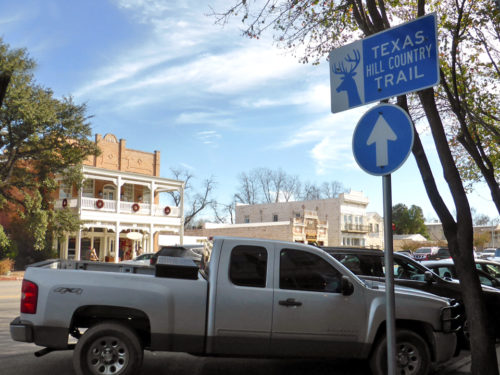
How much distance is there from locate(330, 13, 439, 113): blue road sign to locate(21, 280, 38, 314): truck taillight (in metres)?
3.94

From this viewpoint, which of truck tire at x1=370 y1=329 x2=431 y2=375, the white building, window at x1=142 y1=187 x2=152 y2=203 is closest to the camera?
truck tire at x1=370 y1=329 x2=431 y2=375

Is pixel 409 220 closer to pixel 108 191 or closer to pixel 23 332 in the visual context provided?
pixel 108 191

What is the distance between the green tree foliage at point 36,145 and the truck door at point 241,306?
26960mm

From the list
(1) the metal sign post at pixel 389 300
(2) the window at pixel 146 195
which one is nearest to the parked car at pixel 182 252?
(1) the metal sign post at pixel 389 300

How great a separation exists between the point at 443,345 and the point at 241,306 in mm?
2831

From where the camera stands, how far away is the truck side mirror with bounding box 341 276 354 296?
627 cm

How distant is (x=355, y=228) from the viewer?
71.5 m

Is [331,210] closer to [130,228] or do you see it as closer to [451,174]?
[130,228]

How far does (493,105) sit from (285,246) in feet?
40.9

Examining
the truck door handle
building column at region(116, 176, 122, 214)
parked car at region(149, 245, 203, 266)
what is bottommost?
the truck door handle

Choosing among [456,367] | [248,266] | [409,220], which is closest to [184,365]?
[248,266]

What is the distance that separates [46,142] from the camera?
32188mm

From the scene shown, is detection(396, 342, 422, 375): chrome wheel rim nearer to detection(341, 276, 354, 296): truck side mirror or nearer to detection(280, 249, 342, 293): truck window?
detection(341, 276, 354, 296): truck side mirror

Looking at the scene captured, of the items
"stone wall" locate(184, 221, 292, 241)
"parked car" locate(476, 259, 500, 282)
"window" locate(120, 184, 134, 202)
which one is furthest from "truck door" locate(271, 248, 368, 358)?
"stone wall" locate(184, 221, 292, 241)
